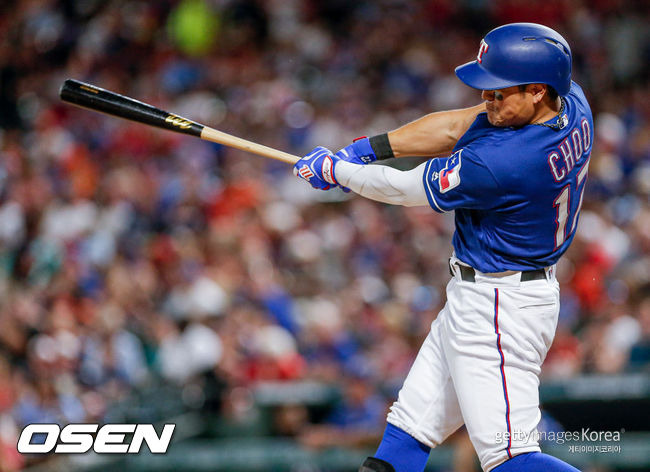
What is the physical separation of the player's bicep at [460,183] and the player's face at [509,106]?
0.19 m

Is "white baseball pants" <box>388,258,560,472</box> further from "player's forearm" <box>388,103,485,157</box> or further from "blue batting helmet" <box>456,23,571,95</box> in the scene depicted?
"blue batting helmet" <box>456,23,571,95</box>

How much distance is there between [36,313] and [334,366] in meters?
2.58

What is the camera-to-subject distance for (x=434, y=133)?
3.67 meters

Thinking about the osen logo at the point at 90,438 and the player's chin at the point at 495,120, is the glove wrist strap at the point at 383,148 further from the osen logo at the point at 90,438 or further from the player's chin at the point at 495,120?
the osen logo at the point at 90,438

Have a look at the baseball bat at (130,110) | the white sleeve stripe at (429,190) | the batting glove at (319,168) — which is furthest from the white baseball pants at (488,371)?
the baseball bat at (130,110)

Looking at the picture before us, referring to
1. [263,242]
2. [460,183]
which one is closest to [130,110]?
[460,183]

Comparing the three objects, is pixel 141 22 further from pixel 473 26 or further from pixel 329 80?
pixel 473 26

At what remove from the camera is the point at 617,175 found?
24.4ft

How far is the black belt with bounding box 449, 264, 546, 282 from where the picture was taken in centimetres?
341

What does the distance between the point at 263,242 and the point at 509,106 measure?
4865mm

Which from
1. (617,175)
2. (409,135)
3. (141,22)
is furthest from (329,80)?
(409,135)

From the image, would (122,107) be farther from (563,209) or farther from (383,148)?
(563,209)

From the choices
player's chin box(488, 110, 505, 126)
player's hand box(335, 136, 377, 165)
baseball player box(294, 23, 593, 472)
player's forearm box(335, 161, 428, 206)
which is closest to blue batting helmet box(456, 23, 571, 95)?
baseball player box(294, 23, 593, 472)

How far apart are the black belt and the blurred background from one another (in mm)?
2443
